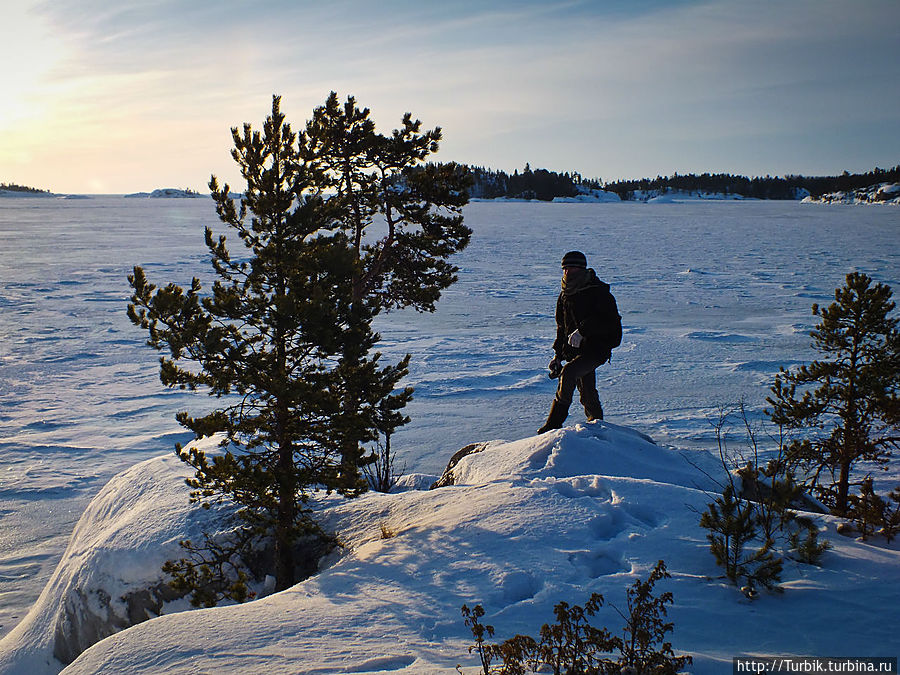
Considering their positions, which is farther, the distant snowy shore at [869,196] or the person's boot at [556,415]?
the distant snowy shore at [869,196]

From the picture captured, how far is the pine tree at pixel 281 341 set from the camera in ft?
16.8

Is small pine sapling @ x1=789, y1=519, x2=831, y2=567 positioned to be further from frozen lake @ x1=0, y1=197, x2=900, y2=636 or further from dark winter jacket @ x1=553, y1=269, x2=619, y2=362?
frozen lake @ x1=0, y1=197, x2=900, y2=636

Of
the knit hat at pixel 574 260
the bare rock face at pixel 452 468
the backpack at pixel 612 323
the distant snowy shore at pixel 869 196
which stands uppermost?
the distant snowy shore at pixel 869 196

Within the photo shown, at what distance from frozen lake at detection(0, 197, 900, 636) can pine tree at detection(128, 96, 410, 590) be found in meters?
3.49

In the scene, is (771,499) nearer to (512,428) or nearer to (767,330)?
(512,428)

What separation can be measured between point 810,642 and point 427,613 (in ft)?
6.52

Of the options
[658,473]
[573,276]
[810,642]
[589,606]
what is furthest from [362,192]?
[810,642]

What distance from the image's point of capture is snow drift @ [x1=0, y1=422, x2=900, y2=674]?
3.21 metres

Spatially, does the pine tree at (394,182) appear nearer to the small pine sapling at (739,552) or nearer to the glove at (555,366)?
the glove at (555,366)

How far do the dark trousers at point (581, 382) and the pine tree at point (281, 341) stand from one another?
96.2 inches

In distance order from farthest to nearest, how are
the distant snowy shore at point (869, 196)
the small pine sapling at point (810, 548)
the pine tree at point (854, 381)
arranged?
the distant snowy shore at point (869, 196) → the pine tree at point (854, 381) → the small pine sapling at point (810, 548)

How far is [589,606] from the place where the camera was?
3098 millimetres

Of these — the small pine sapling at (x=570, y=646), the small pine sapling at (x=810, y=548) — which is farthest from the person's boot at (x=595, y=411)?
the small pine sapling at (x=570, y=646)

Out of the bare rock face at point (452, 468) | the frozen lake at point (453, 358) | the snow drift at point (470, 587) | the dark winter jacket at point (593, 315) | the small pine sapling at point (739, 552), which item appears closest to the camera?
the snow drift at point (470, 587)
